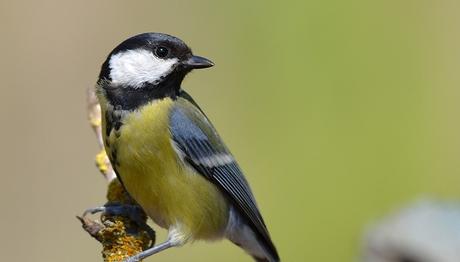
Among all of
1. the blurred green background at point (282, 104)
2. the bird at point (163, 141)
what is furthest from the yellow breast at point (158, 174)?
the blurred green background at point (282, 104)

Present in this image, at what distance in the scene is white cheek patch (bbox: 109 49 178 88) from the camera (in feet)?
9.48

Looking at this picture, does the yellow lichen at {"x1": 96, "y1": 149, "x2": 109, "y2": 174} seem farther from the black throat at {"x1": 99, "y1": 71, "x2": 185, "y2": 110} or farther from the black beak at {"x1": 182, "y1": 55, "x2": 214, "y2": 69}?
the black beak at {"x1": 182, "y1": 55, "x2": 214, "y2": 69}

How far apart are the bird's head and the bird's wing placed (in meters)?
0.10

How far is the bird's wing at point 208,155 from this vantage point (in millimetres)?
2965

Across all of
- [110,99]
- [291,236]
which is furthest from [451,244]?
[110,99]

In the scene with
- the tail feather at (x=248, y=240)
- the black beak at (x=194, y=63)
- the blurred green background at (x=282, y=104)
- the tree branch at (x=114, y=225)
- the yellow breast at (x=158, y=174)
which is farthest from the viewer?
the blurred green background at (x=282, y=104)

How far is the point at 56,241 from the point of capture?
4.61m

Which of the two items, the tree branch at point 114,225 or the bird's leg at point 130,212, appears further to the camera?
the bird's leg at point 130,212

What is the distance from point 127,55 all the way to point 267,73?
2.35 m

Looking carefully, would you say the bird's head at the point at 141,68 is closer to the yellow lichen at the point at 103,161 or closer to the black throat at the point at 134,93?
the black throat at the point at 134,93

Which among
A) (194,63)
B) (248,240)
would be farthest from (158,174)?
(248,240)

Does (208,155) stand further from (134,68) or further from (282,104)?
(282,104)

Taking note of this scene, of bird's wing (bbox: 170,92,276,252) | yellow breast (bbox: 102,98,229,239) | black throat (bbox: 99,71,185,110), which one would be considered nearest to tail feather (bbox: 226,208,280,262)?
bird's wing (bbox: 170,92,276,252)

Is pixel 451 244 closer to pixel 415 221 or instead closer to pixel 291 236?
pixel 415 221
